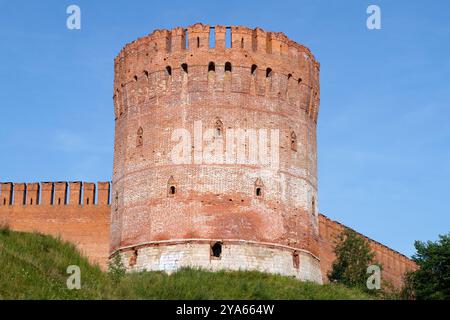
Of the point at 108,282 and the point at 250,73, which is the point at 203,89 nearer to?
the point at 250,73

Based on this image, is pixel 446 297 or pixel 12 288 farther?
pixel 446 297

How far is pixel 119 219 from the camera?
25609 mm

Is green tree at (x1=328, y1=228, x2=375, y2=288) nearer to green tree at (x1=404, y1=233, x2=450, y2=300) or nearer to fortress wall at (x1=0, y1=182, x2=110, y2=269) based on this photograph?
green tree at (x1=404, y1=233, x2=450, y2=300)

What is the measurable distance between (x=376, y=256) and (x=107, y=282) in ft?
52.1

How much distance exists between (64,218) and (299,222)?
7.39 m

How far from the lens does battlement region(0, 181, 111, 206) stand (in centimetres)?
2852

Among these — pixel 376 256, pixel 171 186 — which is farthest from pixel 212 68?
pixel 376 256

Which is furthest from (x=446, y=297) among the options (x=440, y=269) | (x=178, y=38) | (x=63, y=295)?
(x=63, y=295)

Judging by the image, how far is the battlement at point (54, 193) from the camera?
93.6ft

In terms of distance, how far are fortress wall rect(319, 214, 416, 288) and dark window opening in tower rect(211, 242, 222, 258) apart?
5993mm

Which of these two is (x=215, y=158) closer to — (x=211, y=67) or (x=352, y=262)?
(x=211, y=67)

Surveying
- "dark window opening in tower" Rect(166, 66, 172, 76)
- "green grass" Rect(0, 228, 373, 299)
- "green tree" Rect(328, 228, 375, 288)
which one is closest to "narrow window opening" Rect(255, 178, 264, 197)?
"green grass" Rect(0, 228, 373, 299)

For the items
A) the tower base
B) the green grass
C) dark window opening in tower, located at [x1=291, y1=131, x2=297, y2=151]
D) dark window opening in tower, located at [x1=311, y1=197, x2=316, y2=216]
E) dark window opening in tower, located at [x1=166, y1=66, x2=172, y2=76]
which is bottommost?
the green grass
